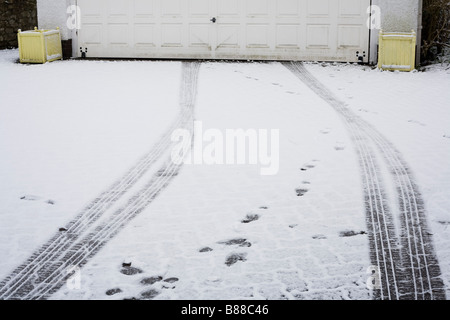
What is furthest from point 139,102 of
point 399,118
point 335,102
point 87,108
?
point 399,118

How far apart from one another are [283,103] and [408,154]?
3.12 m

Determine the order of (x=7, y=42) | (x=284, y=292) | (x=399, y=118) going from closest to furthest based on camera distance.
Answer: (x=284, y=292), (x=399, y=118), (x=7, y=42)

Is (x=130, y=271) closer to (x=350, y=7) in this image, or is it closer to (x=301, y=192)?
(x=301, y=192)

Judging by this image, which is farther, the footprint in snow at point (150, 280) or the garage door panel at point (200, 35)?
the garage door panel at point (200, 35)

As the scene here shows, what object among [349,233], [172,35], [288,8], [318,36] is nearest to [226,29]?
[172,35]

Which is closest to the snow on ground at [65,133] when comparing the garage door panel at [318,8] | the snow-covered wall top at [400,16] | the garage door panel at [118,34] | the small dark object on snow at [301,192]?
the garage door panel at [118,34]

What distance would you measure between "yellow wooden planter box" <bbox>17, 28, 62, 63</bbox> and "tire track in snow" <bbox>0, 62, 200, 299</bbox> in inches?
284

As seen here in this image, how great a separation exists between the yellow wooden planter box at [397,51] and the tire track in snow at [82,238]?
23.0 feet

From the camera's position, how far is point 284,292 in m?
3.79

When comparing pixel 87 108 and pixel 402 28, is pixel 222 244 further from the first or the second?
pixel 402 28

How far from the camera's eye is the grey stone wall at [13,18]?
16644 millimetres

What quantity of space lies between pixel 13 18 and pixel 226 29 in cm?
724

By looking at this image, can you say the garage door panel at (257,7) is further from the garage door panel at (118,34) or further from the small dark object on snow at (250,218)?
the small dark object on snow at (250,218)

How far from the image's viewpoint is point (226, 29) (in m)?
13.5
